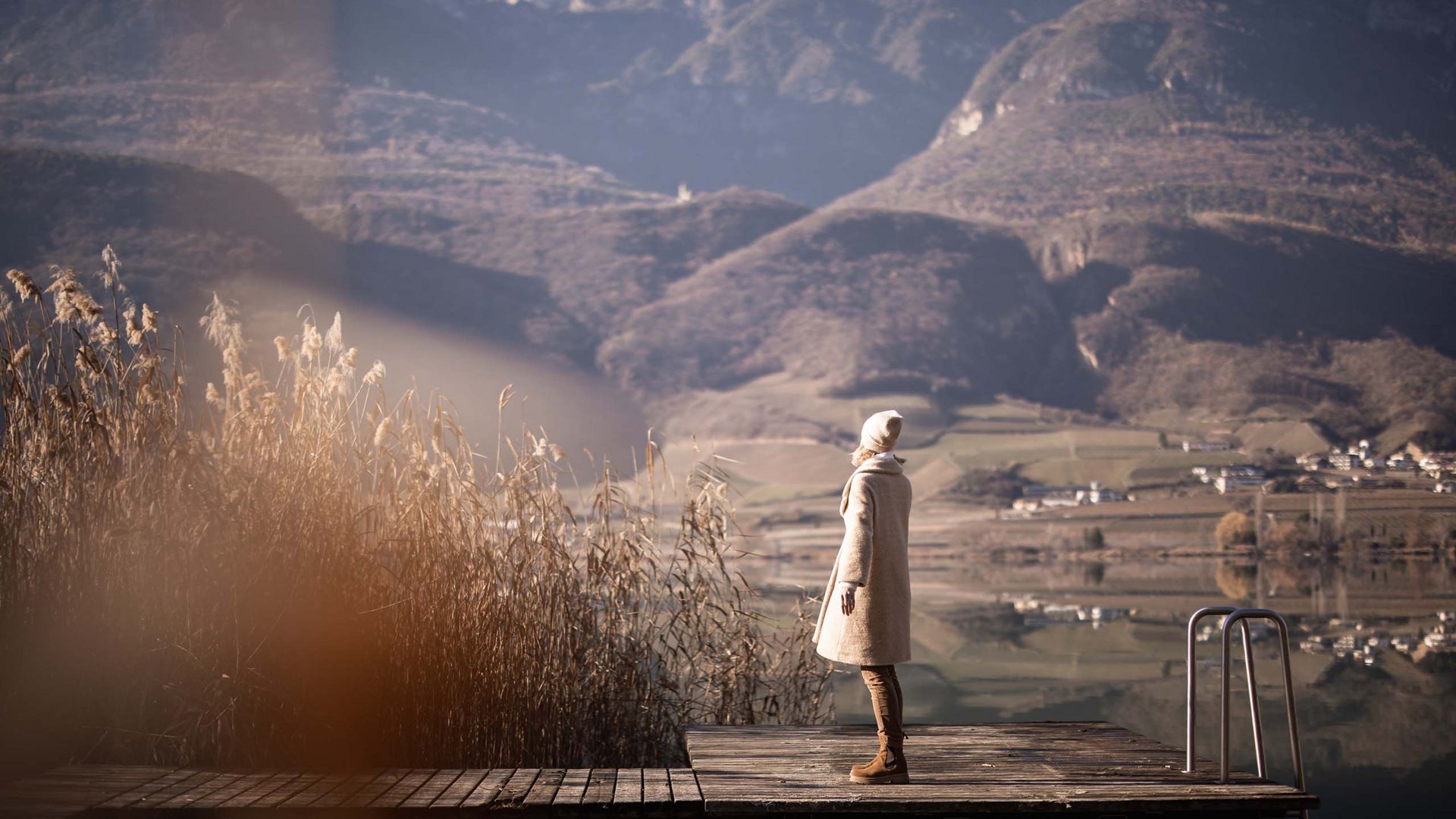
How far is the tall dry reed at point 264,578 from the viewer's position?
5.59 meters

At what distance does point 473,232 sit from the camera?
139m

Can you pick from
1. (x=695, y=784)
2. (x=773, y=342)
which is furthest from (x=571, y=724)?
(x=773, y=342)

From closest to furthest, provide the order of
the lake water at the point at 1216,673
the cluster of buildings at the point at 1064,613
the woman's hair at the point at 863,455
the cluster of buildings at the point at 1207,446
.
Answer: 1. the woman's hair at the point at 863,455
2. the lake water at the point at 1216,673
3. the cluster of buildings at the point at 1064,613
4. the cluster of buildings at the point at 1207,446

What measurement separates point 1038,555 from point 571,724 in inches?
2191

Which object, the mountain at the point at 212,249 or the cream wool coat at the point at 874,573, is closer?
the cream wool coat at the point at 874,573

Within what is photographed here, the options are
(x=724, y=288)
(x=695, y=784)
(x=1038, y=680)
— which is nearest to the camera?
(x=695, y=784)

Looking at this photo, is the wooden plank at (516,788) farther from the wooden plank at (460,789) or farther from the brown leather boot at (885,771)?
the brown leather boot at (885,771)

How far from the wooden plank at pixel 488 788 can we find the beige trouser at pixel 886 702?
1.45 metres

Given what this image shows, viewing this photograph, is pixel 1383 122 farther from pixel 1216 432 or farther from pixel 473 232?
pixel 473 232

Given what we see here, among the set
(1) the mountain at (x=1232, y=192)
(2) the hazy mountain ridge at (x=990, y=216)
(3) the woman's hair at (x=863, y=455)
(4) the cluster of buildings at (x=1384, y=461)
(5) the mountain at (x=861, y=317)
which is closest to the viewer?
(3) the woman's hair at (x=863, y=455)

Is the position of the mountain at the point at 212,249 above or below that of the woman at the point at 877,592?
above

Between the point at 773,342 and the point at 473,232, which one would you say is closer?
the point at 773,342

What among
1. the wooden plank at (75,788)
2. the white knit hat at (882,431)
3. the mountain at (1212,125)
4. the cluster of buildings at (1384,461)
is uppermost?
the mountain at (1212,125)

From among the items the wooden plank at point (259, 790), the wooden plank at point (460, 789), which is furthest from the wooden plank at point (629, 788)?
the wooden plank at point (259, 790)
